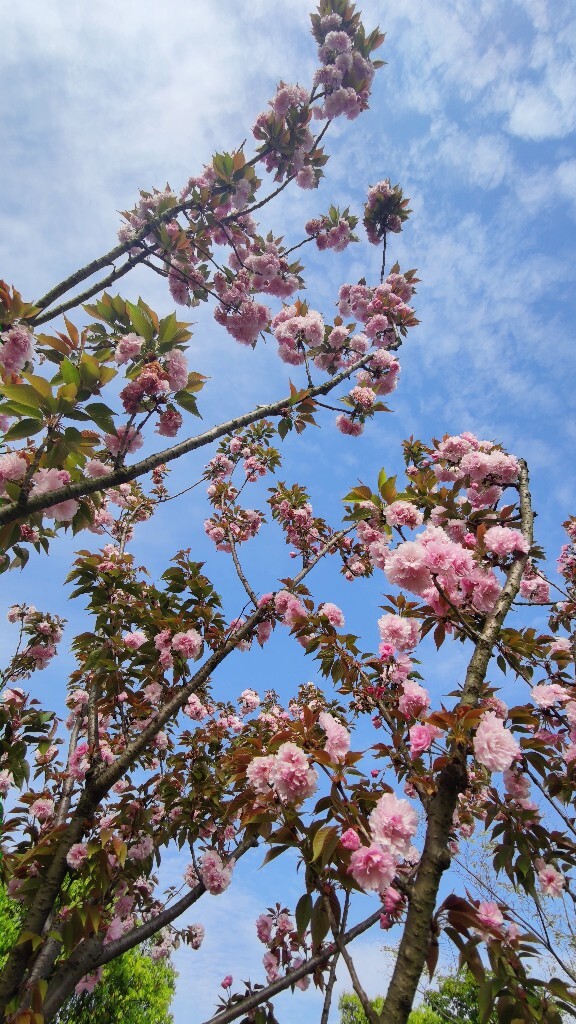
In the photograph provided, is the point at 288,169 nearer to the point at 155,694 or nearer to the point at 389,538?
the point at 389,538

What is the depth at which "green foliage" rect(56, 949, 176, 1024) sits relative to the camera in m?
9.57

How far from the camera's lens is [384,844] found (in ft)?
5.36

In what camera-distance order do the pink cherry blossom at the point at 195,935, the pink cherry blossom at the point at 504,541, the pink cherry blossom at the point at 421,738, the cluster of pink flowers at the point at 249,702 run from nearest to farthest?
the pink cherry blossom at the point at 421,738 < the pink cherry blossom at the point at 504,541 < the pink cherry blossom at the point at 195,935 < the cluster of pink flowers at the point at 249,702

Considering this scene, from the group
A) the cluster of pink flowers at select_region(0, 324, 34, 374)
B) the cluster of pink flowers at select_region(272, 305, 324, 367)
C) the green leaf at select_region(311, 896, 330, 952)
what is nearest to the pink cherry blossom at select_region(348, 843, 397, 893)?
the green leaf at select_region(311, 896, 330, 952)

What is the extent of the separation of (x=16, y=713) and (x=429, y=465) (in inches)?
171

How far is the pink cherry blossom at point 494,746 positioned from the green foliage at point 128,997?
11.6 metres

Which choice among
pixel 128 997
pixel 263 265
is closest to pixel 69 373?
pixel 263 265

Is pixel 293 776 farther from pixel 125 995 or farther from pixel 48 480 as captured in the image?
pixel 125 995

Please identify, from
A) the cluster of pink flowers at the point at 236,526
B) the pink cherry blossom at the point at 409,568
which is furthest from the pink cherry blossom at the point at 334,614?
the cluster of pink flowers at the point at 236,526

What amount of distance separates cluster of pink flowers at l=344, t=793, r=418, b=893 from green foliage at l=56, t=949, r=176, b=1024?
11.3 metres

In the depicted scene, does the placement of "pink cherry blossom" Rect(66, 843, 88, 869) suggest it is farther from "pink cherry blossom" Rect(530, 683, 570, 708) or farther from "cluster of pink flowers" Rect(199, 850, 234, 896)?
"pink cherry blossom" Rect(530, 683, 570, 708)

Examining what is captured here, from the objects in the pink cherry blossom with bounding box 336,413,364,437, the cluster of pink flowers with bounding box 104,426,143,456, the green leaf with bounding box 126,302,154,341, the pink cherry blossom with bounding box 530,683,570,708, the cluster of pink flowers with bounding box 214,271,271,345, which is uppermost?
the pink cherry blossom with bounding box 336,413,364,437

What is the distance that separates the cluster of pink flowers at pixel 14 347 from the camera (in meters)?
2.69

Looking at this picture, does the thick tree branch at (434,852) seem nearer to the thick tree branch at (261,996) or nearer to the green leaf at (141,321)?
the thick tree branch at (261,996)
